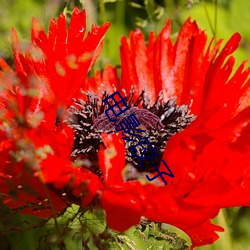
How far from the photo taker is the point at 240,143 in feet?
3.89

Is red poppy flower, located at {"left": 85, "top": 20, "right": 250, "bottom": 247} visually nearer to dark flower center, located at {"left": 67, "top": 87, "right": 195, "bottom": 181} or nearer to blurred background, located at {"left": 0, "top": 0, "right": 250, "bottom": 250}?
dark flower center, located at {"left": 67, "top": 87, "right": 195, "bottom": 181}

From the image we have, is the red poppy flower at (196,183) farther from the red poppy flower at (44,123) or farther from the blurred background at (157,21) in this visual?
the blurred background at (157,21)

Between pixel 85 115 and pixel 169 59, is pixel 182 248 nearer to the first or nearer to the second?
pixel 85 115

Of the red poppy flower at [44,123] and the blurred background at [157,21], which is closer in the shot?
the red poppy flower at [44,123]

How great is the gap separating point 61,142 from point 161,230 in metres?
0.25

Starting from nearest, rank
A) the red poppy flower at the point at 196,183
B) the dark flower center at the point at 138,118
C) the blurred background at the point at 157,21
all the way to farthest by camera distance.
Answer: the red poppy flower at the point at 196,183, the dark flower center at the point at 138,118, the blurred background at the point at 157,21

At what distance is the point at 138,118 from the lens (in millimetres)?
1535

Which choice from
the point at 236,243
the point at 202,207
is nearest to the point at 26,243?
the point at 202,207

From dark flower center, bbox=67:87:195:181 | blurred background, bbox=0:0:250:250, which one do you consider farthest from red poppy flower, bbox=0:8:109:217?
blurred background, bbox=0:0:250:250

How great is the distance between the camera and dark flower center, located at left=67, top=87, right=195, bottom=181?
1467mm

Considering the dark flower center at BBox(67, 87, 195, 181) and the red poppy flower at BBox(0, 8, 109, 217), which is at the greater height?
the red poppy flower at BBox(0, 8, 109, 217)

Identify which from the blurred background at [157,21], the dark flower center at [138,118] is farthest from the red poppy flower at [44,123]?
the blurred background at [157,21]

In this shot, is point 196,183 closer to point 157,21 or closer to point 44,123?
point 44,123

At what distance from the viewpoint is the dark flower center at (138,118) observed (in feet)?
4.81
